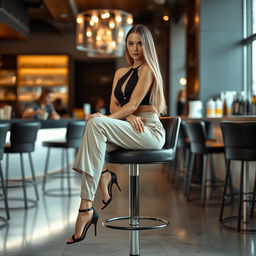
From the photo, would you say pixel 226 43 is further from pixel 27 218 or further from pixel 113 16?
pixel 27 218

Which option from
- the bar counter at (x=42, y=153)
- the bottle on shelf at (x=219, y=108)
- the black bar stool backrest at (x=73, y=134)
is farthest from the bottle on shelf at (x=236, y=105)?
the bar counter at (x=42, y=153)

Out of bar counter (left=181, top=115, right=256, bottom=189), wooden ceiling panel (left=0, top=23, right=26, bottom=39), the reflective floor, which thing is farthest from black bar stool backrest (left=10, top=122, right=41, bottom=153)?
wooden ceiling panel (left=0, top=23, right=26, bottom=39)

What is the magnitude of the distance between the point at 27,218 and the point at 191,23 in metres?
4.91

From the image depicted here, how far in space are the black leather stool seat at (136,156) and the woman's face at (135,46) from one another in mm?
596

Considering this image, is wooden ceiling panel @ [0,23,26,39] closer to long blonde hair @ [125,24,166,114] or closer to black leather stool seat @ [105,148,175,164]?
long blonde hair @ [125,24,166,114]

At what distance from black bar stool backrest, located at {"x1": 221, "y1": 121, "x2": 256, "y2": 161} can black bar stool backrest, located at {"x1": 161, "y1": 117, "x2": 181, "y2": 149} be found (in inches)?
39.2

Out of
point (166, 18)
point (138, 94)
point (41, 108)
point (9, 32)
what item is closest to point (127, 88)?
point (138, 94)

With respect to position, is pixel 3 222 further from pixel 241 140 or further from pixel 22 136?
pixel 241 140

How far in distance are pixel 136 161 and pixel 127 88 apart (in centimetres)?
48

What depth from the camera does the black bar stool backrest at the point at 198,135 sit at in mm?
5078

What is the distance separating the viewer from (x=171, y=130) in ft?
9.97

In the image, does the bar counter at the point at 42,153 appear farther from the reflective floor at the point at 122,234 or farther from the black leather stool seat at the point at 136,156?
the black leather stool seat at the point at 136,156

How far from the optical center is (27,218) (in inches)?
177

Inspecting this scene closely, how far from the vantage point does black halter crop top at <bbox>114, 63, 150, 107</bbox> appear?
2867 millimetres
